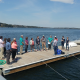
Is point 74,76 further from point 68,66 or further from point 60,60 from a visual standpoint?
point 60,60

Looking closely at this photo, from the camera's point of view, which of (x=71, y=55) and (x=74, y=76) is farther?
(x=71, y=55)

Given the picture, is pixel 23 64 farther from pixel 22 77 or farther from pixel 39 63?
pixel 39 63

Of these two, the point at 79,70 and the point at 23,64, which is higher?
the point at 23,64

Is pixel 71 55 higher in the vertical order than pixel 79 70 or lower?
higher

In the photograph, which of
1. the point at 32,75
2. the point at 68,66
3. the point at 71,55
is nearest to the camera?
the point at 32,75

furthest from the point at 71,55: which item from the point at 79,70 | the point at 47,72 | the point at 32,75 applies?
the point at 32,75

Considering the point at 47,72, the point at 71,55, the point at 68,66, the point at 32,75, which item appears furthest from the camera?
the point at 71,55

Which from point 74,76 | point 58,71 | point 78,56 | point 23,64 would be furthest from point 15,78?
Result: point 78,56

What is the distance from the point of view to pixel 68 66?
8945 millimetres

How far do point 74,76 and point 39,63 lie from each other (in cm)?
281

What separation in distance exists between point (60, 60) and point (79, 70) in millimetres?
2188

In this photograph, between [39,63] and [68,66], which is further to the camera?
[68,66]

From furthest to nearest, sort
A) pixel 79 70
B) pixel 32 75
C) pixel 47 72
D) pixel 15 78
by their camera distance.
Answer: pixel 79 70 < pixel 47 72 < pixel 32 75 < pixel 15 78

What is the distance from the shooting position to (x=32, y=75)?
7.09 metres
